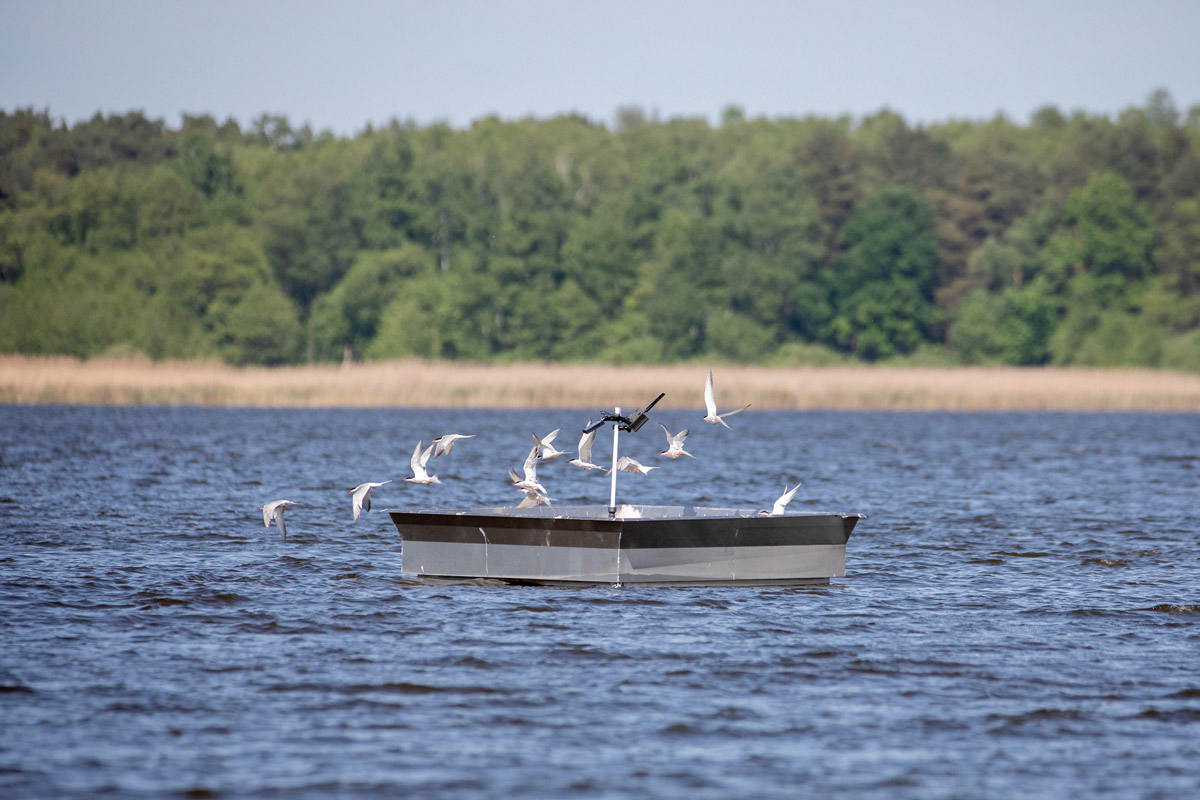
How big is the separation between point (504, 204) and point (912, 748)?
93381 mm

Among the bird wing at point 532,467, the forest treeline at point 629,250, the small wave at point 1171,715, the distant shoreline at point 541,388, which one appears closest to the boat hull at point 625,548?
the bird wing at point 532,467

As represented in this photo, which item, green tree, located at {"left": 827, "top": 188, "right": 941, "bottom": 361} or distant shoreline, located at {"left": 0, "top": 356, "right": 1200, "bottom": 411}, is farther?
green tree, located at {"left": 827, "top": 188, "right": 941, "bottom": 361}

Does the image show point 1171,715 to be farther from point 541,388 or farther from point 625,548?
point 541,388

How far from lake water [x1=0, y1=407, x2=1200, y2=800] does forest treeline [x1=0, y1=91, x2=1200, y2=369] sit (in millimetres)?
64368

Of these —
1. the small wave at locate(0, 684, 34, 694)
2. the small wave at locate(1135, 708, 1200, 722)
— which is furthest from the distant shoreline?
the small wave at locate(1135, 708, 1200, 722)

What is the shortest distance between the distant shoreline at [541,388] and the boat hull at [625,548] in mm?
37918

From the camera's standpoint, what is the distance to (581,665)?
13586 mm

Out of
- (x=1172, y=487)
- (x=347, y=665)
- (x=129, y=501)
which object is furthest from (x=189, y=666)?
(x=1172, y=487)

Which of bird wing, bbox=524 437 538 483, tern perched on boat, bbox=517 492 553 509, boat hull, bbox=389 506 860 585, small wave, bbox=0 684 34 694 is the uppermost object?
bird wing, bbox=524 437 538 483

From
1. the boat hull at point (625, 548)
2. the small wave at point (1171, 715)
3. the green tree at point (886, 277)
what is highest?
the green tree at point (886, 277)

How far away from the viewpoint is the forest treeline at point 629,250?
9062 centimetres

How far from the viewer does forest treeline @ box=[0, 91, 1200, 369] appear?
9062 cm

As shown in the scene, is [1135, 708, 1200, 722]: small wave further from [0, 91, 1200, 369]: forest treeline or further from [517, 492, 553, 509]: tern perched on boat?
[0, 91, 1200, 369]: forest treeline

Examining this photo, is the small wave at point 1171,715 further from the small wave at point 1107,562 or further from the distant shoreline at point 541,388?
the distant shoreline at point 541,388
